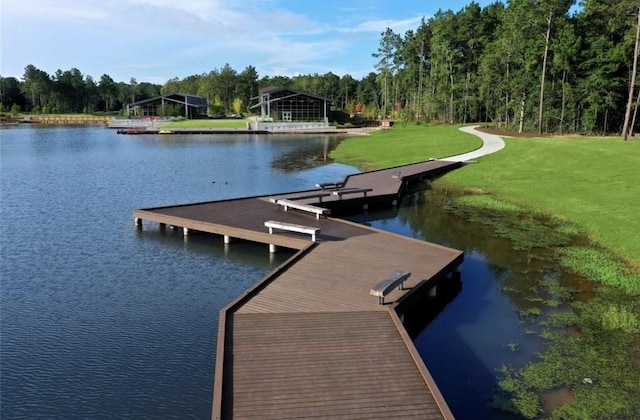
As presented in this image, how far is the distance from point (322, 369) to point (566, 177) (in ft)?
87.3

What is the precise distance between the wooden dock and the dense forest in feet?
119

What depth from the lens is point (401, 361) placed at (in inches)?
379

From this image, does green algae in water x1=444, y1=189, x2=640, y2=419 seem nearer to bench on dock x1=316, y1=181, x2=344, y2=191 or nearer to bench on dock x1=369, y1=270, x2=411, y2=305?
Result: bench on dock x1=369, y1=270, x2=411, y2=305

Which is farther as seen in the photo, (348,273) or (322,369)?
(348,273)

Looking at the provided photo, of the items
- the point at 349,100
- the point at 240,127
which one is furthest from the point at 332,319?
the point at 349,100

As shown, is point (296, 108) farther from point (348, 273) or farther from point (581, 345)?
point (581, 345)

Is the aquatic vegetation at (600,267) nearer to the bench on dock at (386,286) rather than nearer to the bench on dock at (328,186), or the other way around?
the bench on dock at (386,286)

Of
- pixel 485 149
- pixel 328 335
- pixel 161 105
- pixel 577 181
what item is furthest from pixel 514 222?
pixel 161 105

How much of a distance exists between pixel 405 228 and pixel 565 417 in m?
14.1

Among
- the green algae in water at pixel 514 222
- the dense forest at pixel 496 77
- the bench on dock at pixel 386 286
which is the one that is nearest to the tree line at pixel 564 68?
the dense forest at pixel 496 77

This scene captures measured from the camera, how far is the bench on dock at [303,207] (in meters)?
21.6

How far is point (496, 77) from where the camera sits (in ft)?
216

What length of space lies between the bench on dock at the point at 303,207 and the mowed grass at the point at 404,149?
1925cm

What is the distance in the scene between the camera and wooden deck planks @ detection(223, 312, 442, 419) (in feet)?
26.7
